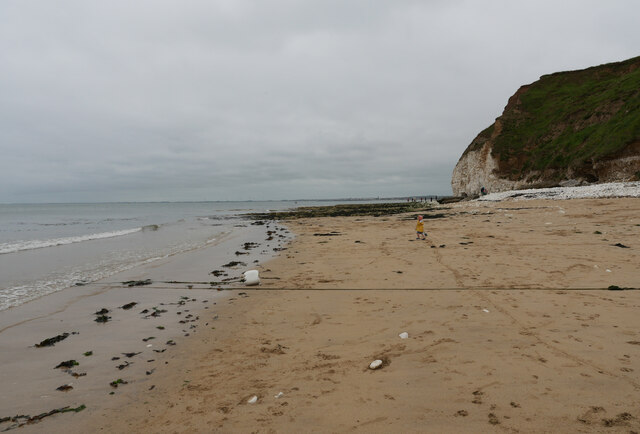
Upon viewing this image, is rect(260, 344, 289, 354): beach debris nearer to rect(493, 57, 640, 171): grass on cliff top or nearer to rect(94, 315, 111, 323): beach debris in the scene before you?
→ rect(94, 315, 111, 323): beach debris

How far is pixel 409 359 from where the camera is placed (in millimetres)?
4352

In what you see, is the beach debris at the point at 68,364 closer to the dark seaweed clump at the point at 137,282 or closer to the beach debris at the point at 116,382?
the beach debris at the point at 116,382

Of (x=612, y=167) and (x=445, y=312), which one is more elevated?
(x=612, y=167)

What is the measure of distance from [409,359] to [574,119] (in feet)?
211

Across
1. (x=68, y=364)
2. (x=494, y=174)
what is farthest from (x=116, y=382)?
(x=494, y=174)

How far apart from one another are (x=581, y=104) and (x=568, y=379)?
67.5m

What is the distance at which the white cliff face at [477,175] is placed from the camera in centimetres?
5838

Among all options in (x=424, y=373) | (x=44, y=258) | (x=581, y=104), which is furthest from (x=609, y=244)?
(x=581, y=104)

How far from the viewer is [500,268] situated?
30.6 ft

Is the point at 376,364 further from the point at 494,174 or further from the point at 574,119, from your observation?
the point at 574,119

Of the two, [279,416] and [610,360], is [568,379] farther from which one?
[279,416]

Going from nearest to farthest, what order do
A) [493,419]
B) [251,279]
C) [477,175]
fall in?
[493,419] → [251,279] → [477,175]

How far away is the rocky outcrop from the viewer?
3734cm

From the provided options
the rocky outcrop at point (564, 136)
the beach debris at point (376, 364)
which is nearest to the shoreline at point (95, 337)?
the beach debris at point (376, 364)
